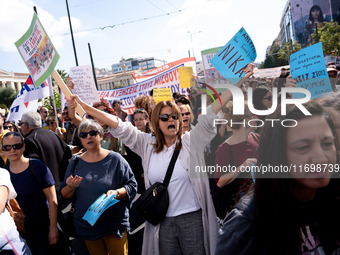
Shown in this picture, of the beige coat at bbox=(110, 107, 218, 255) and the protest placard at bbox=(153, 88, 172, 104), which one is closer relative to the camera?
the beige coat at bbox=(110, 107, 218, 255)

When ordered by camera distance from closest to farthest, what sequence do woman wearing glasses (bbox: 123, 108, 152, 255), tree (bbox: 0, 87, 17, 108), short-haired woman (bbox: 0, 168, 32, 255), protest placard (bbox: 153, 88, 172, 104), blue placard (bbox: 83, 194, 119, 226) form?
short-haired woman (bbox: 0, 168, 32, 255), blue placard (bbox: 83, 194, 119, 226), woman wearing glasses (bbox: 123, 108, 152, 255), protest placard (bbox: 153, 88, 172, 104), tree (bbox: 0, 87, 17, 108)

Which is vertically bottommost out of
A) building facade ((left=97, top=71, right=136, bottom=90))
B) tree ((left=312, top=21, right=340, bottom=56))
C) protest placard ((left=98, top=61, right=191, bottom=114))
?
protest placard ((left=98, top=61, right=191, bottom=114))

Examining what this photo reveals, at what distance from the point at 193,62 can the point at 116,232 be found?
6123 millimetres

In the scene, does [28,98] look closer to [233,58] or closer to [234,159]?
[233,58]

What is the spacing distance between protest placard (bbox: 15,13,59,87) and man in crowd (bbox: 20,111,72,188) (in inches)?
24.1

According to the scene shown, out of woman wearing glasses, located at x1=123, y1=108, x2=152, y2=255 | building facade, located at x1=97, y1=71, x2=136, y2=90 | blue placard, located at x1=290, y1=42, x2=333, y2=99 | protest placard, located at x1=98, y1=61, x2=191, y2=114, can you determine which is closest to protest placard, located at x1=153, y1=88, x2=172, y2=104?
protest placard, located at x1=98, y1=61, x2=191, y2=114

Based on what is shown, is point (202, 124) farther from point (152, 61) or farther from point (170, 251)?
point (152, 61)

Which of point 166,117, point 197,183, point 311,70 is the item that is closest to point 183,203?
point 197,183

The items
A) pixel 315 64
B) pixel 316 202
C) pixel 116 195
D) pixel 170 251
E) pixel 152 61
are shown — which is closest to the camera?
pixel 316 202

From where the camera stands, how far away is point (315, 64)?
347cm

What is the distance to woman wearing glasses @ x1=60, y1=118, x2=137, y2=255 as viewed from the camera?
282 cm

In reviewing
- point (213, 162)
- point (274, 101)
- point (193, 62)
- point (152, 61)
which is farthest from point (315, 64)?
point (152, 61)

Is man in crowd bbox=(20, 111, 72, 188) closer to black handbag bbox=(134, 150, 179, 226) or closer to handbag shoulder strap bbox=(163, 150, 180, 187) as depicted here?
black handbag bbox=(134, 150, 179, 226)

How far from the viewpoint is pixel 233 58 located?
115 inches
